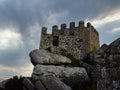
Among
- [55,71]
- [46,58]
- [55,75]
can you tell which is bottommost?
[55,75]

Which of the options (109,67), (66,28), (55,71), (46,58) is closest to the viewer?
(109,67)

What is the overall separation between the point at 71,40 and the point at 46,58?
17.2ft

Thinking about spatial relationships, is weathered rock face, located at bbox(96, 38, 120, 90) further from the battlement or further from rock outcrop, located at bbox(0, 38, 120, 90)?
the battlement

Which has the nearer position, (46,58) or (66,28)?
(46,58)

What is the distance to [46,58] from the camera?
3341 cm

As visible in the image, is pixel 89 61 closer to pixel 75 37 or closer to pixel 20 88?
pixel 75 37

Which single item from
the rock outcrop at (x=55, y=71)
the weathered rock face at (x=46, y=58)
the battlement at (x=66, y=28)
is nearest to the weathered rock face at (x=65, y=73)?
the rock outcrop at (x=55, y=71)

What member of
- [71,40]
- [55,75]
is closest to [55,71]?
[55,75]

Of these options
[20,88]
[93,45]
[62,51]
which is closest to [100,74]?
[20,88]

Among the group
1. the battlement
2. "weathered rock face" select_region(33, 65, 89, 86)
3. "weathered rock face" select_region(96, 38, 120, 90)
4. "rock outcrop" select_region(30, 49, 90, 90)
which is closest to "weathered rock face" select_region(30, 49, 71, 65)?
"rock outcrop" select_region(30, 49, 90, 90)

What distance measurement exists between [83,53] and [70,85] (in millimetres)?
7918

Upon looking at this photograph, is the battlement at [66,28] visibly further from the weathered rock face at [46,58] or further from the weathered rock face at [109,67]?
the weathered rock face at [109,67]

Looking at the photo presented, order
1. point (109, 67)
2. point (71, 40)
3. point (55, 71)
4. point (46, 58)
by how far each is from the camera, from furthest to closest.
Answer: point (71, 40) → point (46, 58) → point (55, 71) → point (109, 67)

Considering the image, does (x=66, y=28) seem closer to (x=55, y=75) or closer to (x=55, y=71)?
(x=55, y=71)
